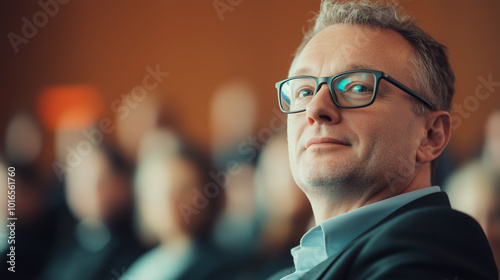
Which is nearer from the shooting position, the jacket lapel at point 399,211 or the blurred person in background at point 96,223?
the jacket lapel at point 399,211

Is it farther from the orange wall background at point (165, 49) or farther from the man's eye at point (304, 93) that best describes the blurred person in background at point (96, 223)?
the man's eye at point (304, 93)

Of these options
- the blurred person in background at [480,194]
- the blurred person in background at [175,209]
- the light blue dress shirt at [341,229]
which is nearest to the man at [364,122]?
the light blue dress shirt at [341,229]

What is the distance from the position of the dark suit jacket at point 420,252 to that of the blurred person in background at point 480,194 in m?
0.76

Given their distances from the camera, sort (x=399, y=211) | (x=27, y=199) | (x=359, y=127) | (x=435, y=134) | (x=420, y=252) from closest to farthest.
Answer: (x=420, y=252) → (x=399, y=211) → (x=359, y=127) → (x=435, y=134) → (x=27, y=199)

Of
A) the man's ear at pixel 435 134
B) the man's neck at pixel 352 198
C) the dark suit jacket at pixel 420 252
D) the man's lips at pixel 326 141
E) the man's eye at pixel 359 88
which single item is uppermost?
the man's eye at pixel 359 88

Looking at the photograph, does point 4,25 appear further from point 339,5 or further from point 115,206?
point 339,5

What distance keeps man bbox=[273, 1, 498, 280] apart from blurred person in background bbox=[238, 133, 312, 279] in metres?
0.53

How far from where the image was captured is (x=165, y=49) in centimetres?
176

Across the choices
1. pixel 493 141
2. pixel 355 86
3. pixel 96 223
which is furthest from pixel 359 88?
pixel 96 223

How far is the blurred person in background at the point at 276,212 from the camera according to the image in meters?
1.64

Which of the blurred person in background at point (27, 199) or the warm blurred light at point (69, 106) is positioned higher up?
the warm blurred light at point (69, 106)

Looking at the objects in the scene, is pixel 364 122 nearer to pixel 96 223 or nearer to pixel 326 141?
pixel 326 141

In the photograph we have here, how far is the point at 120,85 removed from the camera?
1.74 metres

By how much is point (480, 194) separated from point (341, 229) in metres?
0.78
